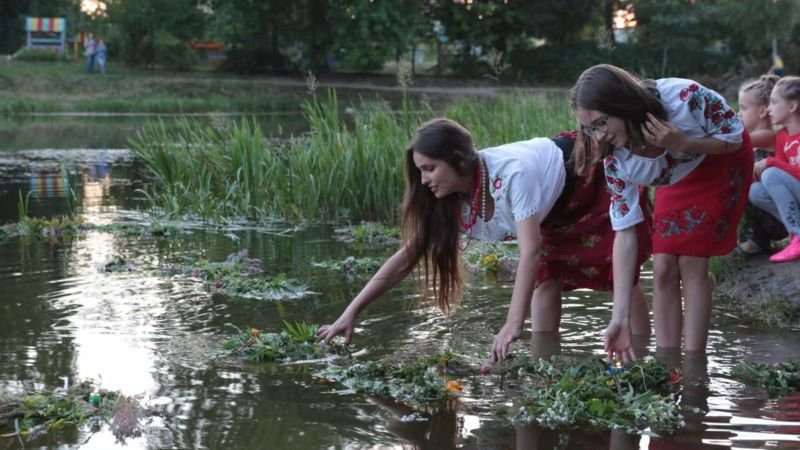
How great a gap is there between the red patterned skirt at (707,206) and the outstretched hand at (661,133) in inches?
20.4

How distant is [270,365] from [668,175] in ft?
6.33

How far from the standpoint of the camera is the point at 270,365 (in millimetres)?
5078

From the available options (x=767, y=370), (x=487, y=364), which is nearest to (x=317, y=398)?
(x=487, y=364)

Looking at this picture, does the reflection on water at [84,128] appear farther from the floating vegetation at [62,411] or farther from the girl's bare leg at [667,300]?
the floating vegetation at [62,411]

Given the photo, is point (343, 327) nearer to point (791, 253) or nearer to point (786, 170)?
point (791, 253)

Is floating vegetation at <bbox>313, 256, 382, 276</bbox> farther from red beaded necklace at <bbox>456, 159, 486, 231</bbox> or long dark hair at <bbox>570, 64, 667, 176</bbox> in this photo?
long dark hair at <bbox>570, 64, 667, 176</bbox>

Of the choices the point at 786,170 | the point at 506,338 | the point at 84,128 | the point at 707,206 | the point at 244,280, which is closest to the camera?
the point at 506,338

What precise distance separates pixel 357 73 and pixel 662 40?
9.88 meters

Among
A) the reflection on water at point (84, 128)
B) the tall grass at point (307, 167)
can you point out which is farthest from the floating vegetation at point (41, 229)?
the reflection on water at point (84, 128)

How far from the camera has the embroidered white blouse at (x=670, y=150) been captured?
4430 mm

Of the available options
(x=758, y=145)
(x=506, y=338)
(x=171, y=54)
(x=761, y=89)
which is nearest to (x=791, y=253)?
(x=758, y=145)

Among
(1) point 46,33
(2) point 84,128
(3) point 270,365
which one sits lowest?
(3) point 270,365

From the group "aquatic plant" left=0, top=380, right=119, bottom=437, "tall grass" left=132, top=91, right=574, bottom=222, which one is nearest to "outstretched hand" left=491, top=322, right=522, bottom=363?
"aquatic plant" left=0, top=380, right=119, bottom=437

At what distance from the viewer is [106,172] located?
15.1 metres
